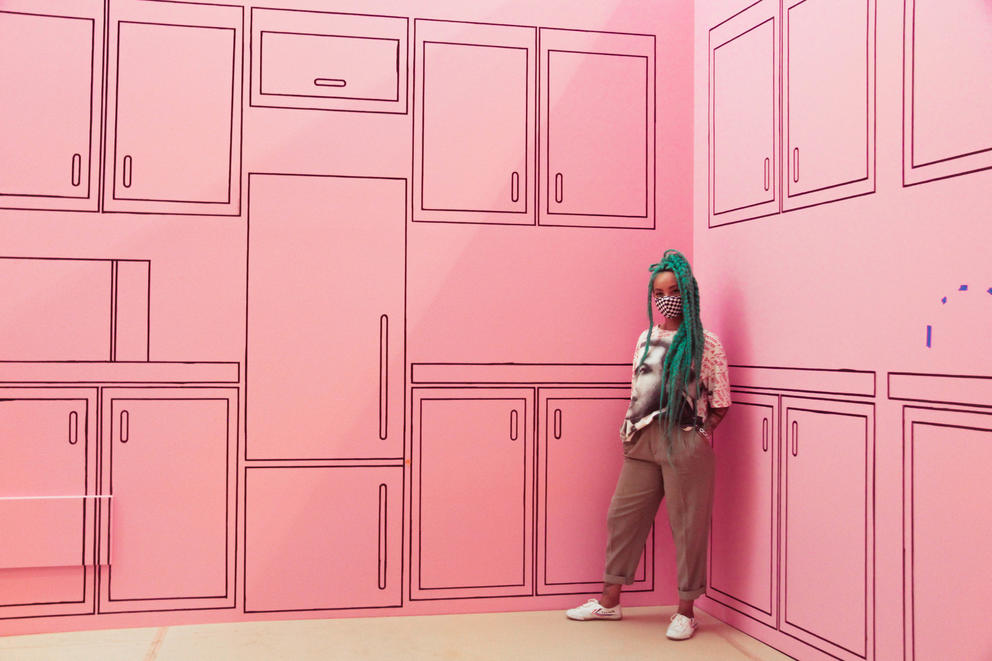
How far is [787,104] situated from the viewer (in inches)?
132

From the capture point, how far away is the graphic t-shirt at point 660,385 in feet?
11.5

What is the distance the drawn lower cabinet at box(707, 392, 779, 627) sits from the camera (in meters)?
3.41

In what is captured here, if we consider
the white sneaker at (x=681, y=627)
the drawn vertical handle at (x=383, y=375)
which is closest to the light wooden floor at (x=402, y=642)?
the white sneaker at (x=681, y=627)

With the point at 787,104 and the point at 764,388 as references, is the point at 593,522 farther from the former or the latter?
→ the point at 787,104

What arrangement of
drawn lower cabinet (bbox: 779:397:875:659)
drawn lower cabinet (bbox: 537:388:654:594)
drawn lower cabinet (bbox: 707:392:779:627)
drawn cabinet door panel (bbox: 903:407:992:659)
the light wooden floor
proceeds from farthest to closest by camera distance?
drawn lower cabinet (bbox: 537:388:654:594), drawn lower cabinet (bbox: 707:392:779:627), the light wooden floor, drawn lower cabinet (bbox: 779:397:875:659), drawn cabinet door panel (bbox: 903:407:992:659)

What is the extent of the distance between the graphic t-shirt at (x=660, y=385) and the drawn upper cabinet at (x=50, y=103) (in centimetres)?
230

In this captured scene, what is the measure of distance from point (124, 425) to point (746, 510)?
251 centimetres

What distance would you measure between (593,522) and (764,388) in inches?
38.4

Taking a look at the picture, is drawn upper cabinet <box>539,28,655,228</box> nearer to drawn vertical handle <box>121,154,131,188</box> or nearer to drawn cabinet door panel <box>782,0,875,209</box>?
drawn cabinet door panel <box>782,0,875,209</box>

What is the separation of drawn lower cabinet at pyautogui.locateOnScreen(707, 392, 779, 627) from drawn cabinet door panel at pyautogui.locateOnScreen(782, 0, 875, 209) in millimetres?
854

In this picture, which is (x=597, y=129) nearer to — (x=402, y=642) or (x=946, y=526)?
(x=946, y=526)

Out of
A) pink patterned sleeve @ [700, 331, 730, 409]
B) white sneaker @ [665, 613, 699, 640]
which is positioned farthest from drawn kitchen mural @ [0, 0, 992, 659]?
white sneaker @ [665, 613, 699, 640]

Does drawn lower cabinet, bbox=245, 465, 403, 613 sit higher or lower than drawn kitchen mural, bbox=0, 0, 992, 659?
lower

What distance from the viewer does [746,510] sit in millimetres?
3582
